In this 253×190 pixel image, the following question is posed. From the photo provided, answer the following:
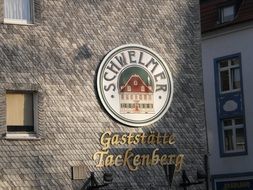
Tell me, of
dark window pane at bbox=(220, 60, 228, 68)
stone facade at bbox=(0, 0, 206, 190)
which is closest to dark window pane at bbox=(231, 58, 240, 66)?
dark window pane at bbox=(220, 60, 228, 68)

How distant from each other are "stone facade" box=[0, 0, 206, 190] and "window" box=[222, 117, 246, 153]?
38.1 ft

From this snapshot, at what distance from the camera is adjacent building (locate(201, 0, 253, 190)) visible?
3831cm

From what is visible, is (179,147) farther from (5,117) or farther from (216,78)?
(216,78)

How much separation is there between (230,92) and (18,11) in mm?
16472

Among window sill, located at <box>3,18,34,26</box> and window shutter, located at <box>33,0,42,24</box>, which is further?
window shutter, located at <box>33,0,42,24</box>

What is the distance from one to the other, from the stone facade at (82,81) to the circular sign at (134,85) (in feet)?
0.81

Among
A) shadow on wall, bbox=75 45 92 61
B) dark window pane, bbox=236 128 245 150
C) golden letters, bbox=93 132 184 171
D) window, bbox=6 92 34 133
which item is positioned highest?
shadow on wall, bbox=75 45 92 61

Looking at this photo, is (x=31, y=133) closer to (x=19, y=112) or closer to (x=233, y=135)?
(x=19, y=112)

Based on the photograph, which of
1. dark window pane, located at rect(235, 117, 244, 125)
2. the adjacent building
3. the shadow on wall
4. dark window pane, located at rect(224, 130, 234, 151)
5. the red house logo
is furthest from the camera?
dark window pane, located at rect(224, 130, 234, 151)

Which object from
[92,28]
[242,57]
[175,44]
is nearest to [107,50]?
[92,28]

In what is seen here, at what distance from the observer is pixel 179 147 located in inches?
1059

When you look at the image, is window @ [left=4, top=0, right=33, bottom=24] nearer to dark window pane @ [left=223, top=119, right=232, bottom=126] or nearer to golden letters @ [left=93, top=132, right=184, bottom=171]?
golden letters @ [left=93, top=132, right=184, bottom=171]

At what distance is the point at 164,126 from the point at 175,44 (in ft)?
9.39

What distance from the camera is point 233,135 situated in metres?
39.2
